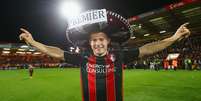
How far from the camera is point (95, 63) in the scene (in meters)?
3.96

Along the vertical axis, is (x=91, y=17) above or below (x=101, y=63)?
above

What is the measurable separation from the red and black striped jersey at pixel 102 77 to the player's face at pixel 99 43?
0.09m

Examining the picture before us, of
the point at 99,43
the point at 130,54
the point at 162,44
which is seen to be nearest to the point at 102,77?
the point at 99,43

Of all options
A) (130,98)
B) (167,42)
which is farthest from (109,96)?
(130,98)

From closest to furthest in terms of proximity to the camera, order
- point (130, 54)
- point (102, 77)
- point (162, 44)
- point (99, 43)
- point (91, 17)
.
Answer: point (91, 17) < point (99, 43) < point (102, 77) < point (162, 44) < point (130, 54)

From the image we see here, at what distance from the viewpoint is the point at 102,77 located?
392 centimetres

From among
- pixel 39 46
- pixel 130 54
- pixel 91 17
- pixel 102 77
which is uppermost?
pixel 91 17

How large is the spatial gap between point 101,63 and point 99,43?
275 millimetres

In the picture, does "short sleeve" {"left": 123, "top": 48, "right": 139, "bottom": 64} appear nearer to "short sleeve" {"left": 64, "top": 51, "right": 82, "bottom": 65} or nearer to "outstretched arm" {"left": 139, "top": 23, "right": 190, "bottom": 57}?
"outstretched arm" {"left": 139, "top": 23, "right": 190, "bottom": 57}

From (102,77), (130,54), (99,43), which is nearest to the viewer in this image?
(99,43)

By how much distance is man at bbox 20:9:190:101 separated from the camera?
12.7 ft

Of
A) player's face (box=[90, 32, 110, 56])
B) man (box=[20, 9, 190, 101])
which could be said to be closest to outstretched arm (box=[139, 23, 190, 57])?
man (box=[20, 9, 190, 101])

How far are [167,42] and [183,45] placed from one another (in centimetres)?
4932

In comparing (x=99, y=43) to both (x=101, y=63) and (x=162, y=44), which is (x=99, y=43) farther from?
(x=162, y=44)
